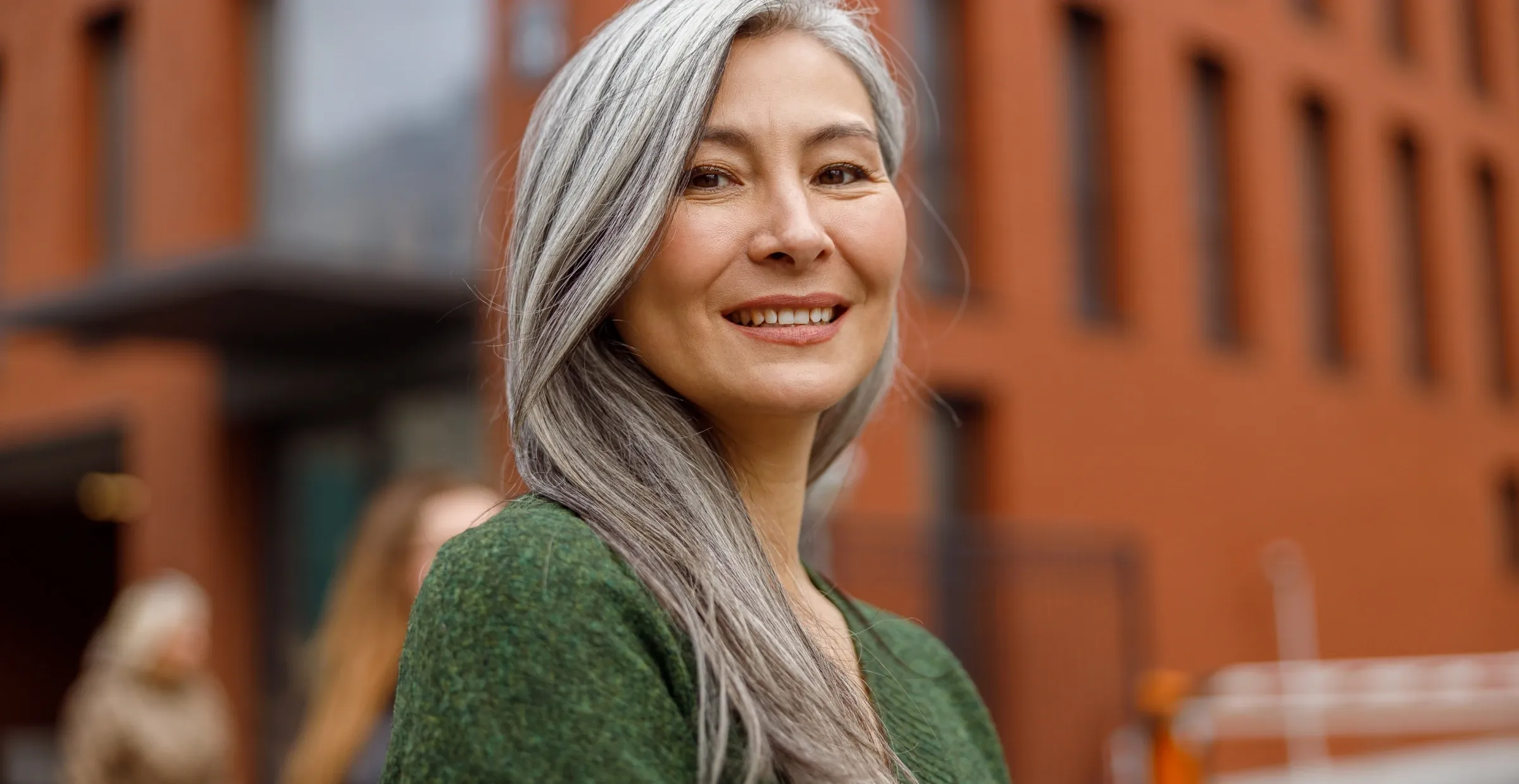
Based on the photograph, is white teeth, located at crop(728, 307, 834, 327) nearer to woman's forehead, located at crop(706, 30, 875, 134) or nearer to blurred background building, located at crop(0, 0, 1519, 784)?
woman's forehead, located at crop(706, 30, 875, 134)

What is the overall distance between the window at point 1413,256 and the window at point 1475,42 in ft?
7.64

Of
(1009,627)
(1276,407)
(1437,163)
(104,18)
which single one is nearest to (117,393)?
(104,18)

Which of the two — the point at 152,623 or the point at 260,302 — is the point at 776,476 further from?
the point at 260,302

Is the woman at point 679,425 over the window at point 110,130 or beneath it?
beneath

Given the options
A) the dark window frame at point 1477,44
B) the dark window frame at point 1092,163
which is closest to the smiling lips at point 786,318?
the dark window frame at point 1092,163

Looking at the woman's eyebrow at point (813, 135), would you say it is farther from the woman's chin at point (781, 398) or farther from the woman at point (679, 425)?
the woman's chin at point (781, 398)

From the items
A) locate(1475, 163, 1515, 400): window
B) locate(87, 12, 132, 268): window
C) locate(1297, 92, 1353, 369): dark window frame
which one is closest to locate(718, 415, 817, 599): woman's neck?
locate(87, 12, 132, 268): window

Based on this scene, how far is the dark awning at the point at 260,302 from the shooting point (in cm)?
969

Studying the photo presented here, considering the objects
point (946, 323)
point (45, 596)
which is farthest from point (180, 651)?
point (45, 596)

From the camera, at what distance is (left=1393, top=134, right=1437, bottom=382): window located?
19391 millimetres

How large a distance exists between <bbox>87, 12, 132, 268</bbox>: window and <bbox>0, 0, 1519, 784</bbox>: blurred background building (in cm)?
4

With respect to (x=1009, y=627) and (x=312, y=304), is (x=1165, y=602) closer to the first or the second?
(x=1009, y=627)

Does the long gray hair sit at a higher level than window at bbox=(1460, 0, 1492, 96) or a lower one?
lower

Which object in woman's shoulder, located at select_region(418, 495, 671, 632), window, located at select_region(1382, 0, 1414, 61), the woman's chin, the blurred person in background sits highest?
window, located at select_region(1382, 0, 1414, 61)
